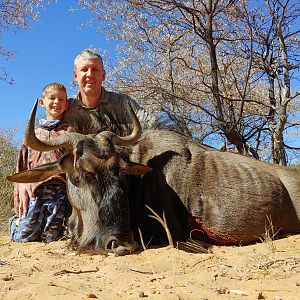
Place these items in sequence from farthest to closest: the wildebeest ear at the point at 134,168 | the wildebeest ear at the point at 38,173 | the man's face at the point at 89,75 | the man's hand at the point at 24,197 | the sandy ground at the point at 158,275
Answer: the man's face at the point at 89,75 → the man's hand at the point at 24,197 → the wildebeest ear at the point at 38,173 → the wildebeest ear at the point at 134,168 → the sandy ground at the point at 158,275

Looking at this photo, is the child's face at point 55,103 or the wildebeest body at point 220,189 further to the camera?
the child's face at point 55,103

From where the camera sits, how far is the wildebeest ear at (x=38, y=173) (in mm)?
A: 4742

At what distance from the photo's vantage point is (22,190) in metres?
5.47

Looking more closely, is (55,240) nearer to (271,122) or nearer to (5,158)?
(271,122)

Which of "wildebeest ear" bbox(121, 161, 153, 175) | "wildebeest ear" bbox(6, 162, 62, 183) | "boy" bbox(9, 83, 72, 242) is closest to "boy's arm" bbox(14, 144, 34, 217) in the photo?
"boy" bbox(9, 83, 72, 242)

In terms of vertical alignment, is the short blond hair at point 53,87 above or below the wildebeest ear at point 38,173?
above

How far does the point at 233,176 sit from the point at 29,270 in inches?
97.0

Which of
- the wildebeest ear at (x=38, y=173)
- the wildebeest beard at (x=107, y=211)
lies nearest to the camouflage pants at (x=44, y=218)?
the wildebeest ear at (x=38, y=173)

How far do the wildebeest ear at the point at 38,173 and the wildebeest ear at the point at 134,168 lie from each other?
689mm

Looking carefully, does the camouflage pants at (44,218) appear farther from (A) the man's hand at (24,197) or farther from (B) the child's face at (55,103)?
(B) the child's face at (55,103)

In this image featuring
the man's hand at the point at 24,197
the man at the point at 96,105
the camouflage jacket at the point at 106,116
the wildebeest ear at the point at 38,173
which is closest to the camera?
the wildebeest ear at the point at 38,173

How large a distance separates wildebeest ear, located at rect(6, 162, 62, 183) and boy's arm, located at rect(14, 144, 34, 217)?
630mm

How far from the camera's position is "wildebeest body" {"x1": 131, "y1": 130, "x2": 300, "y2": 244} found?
4891 mm

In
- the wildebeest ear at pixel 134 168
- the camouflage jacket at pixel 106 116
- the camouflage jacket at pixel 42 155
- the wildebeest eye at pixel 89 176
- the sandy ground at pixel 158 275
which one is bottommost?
the sandy ground at pixel 158 275
